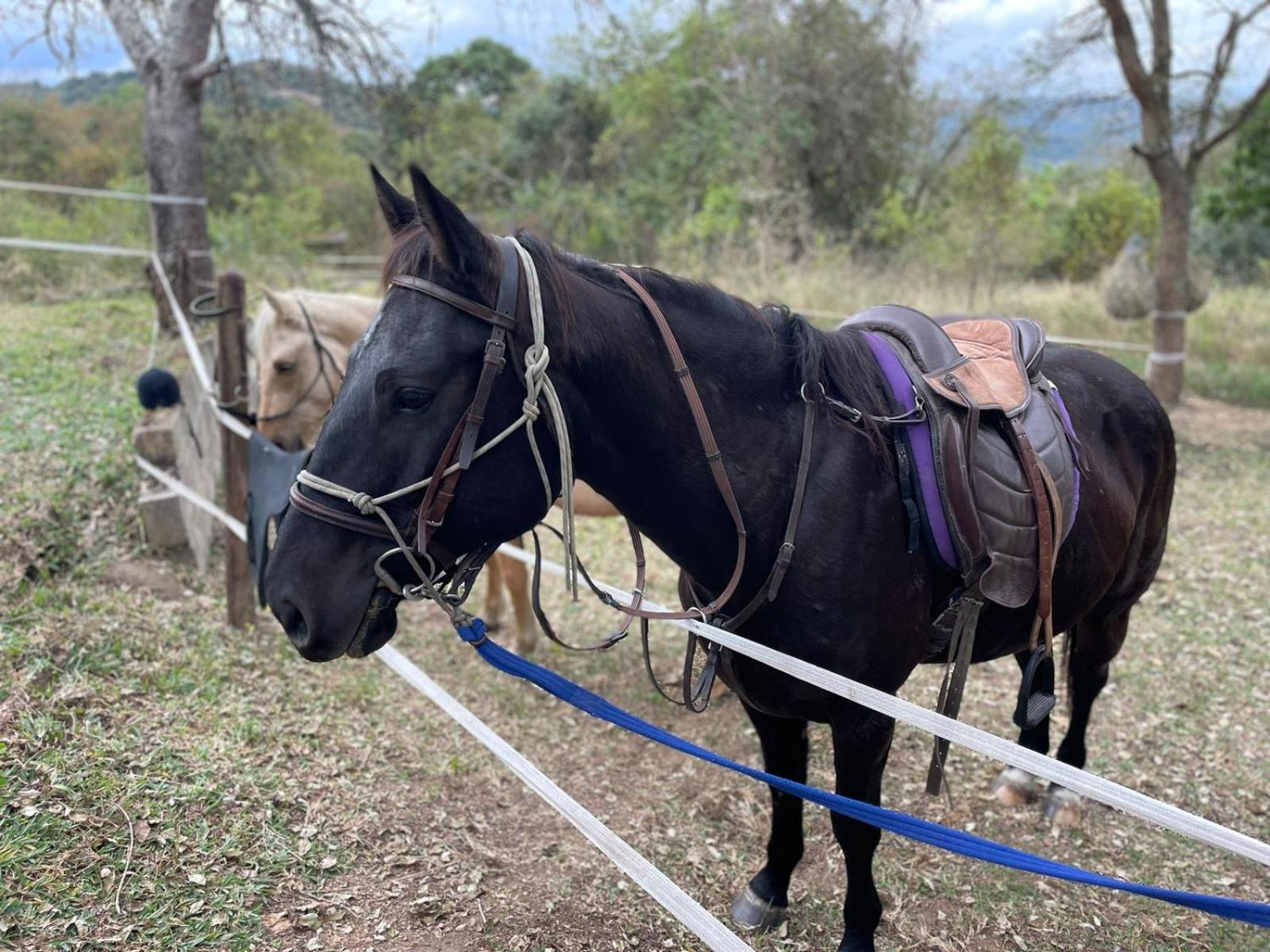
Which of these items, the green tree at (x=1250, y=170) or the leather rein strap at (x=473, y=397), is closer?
the leather rein strap at (x=473, y=397)

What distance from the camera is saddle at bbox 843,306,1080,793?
2.05m

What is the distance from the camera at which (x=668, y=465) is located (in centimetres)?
189

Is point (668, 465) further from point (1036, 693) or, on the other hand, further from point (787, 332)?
point (1036, 693)

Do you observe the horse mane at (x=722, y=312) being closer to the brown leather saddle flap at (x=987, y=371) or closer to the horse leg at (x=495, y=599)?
the brown leather saddle flap at (x=987, y=371)

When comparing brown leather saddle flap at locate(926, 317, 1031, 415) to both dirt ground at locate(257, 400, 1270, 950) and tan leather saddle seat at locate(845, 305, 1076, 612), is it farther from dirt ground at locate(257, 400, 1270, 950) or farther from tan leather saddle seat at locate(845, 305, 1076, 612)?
dirt ground at locate(257, 400, 1270, 950)

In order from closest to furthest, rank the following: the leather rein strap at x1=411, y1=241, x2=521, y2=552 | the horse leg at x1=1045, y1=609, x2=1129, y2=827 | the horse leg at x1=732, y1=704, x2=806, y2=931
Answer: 1. the leather rein strap at x1=411, y1=241, x2=521, y2=552
2. the horse leg at x1=732, y1=704, x2=806, y2=931
3. the horse leg at x1=1045, y1=609, x2=1129, y2=827

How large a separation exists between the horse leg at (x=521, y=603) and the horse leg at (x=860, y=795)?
2828mm

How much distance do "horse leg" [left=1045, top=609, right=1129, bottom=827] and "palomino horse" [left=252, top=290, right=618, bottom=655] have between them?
231 cm

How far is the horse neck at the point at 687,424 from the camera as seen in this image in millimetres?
1826

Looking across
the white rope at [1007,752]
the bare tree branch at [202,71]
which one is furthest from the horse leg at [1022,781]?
the bare tree branch at [202,71]

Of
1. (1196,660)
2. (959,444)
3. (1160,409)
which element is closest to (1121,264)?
(1196,660)

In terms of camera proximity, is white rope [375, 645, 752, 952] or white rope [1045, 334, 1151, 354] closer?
white rope [375, 645, 752, 952]

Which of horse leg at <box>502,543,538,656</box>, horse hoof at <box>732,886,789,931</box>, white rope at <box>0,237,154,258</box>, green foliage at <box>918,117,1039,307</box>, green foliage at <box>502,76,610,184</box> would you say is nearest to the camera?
horse hoof at <box>732,886,789,931</box>

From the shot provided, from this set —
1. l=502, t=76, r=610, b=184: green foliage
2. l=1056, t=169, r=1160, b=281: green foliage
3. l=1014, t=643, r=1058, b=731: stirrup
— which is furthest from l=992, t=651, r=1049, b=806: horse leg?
l=502, t=76, r=610, b=184: green foliage
